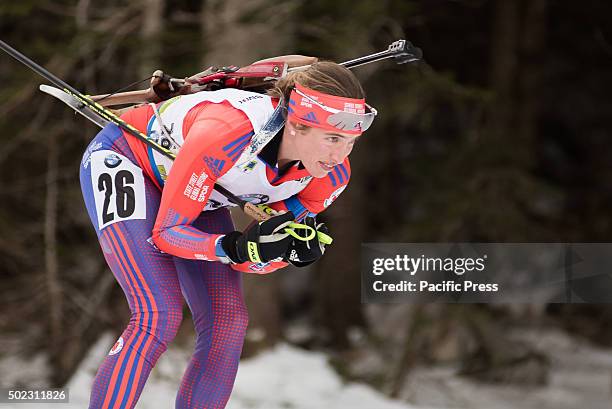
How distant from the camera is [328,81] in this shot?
2.94 m

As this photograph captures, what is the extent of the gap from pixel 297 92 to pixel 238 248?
0.55m

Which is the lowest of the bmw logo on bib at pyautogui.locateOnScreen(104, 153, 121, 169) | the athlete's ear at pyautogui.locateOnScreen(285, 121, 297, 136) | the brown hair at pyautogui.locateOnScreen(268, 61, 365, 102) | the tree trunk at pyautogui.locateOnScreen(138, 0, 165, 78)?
the bmw logo on bib at pyautogui.locateOnScreen(104, 153, 121, 169)

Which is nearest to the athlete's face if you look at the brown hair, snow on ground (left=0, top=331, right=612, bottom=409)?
the brown hair

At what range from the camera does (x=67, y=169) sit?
7137mm

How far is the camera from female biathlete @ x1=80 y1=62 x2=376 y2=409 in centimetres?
286

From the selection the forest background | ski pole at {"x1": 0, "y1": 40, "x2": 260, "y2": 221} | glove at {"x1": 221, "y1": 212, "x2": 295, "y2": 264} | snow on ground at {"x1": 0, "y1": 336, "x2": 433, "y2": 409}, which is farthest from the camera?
the forest background

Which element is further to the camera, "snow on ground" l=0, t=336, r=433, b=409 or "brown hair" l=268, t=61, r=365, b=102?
"snow on ground" l=0, t=336, r=433, b=409

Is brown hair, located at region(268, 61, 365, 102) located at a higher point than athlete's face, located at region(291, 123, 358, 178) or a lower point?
higher

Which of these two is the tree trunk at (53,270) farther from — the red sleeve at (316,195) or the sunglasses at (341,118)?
the sunglasses at (341,118)

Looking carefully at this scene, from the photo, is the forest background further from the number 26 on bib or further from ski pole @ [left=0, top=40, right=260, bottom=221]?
the number 26 on bib

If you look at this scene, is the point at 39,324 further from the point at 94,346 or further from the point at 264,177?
the point at 264,177

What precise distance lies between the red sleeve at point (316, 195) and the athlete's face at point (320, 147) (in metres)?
0.31

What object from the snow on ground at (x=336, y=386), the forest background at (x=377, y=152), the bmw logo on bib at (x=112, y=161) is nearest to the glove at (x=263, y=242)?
the bmw logo on bib at (x=112, y=161)

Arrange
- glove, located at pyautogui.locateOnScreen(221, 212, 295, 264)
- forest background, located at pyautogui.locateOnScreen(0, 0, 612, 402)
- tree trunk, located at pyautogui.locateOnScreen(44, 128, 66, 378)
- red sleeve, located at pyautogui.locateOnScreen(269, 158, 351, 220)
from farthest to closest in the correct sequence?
tree trunk, located at pyautogui.locateOnScreen(44, 128, 66, 378), forest background, located at pyautogui.locateOnScreen(0, 0, 612, 402), red sleeve, located at pyautogui.locateOnScreen(269, 158, 351, 220), glove, located at pyautogui.locateOnScreen(221, 212, 295, 264)
